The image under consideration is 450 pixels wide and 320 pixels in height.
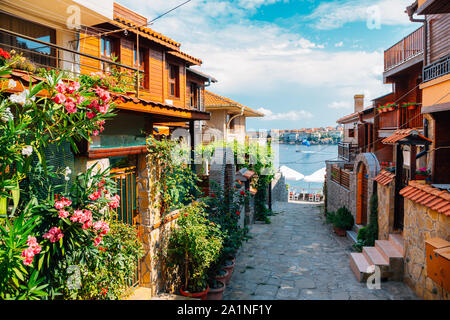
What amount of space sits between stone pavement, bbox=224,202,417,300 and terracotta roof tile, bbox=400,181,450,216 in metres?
2.18

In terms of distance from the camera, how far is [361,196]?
12.2 m

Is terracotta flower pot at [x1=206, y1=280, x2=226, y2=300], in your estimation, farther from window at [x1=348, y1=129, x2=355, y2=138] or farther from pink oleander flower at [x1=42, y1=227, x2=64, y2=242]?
window at [x1=348, y1=129, x2=355, y2=138]

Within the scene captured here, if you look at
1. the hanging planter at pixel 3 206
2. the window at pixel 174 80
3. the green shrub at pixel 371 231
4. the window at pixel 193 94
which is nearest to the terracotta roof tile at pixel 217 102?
the window at pixel 193 94

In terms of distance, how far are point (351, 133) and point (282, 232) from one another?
15.3 m

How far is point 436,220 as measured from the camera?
5.98 metres

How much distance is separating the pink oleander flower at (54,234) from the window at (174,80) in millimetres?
12383

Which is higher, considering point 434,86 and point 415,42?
point 415,42

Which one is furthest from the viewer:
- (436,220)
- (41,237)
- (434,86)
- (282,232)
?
(282,232)

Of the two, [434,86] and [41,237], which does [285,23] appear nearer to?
[434,86]

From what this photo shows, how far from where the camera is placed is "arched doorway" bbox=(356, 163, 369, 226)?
1195 centimetres

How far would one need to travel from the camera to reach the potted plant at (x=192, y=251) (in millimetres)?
5887

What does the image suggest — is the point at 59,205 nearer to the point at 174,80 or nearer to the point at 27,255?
the point at 27,255

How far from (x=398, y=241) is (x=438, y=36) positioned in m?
7.21
